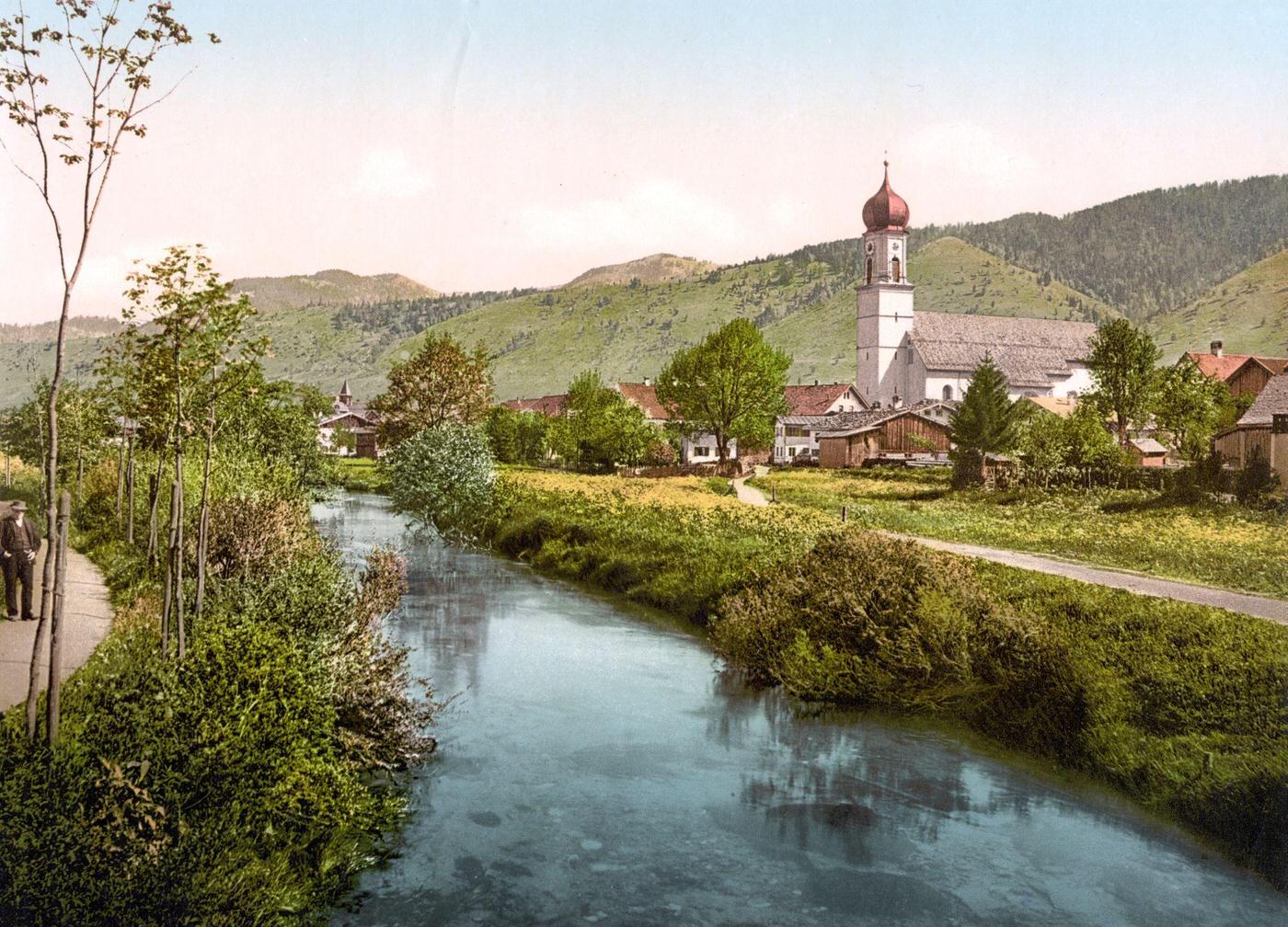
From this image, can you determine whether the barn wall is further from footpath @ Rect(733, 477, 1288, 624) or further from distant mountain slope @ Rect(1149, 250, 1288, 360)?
distant mountain slope @ Rect(1149, 250, 1288, 360)

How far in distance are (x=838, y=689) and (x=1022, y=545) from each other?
A: 709 inches

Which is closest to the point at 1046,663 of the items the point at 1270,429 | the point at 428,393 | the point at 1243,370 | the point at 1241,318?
the point at 1270,429

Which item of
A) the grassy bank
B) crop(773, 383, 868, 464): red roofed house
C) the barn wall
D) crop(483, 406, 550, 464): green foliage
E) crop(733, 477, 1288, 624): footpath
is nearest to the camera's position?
crop(733, 477, 1288, 624): footpath

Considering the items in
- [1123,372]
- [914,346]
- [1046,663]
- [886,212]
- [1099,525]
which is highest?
[886,212]

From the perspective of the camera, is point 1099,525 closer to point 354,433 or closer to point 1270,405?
point 1270,405

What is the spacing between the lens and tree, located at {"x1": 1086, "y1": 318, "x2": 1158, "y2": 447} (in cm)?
7738

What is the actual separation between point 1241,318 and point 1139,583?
181758 mm

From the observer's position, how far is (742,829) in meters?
14.3

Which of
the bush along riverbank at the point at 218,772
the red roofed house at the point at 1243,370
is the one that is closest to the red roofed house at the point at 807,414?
the red roofed house at the point at 1243,370

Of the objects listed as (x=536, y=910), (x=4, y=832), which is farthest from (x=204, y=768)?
(x=536, y=910)

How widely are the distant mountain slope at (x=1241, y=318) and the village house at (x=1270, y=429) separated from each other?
5400 inches

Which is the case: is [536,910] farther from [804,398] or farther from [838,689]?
[804,398]

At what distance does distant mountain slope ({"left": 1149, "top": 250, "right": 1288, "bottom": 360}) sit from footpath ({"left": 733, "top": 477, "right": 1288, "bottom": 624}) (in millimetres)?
150895

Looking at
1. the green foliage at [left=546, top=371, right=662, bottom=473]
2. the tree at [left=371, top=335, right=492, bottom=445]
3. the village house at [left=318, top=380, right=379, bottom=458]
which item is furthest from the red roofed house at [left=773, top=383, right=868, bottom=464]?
the village house at [left=318, top=380, right=379, bottom=458]
